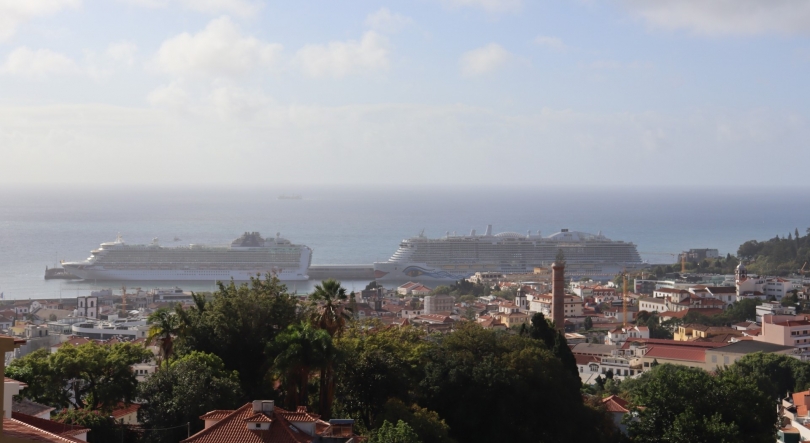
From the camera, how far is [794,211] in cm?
17638

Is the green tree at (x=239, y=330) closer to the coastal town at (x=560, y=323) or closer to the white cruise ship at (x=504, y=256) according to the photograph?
the coastal town at (x=560, y=323)

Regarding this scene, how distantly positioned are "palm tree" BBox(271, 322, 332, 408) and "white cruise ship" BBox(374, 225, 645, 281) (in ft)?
204

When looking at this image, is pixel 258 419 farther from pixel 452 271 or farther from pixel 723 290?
pixel 452 271

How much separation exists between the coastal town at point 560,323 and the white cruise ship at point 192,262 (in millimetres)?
5209

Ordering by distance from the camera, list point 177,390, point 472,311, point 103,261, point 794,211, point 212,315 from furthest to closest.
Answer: point 794,211 → point 103,261 → point 472,311 → point 212,315 → point 177,390

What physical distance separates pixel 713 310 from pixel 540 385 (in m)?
33.6

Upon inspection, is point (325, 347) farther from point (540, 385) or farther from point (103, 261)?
point (103, 261)

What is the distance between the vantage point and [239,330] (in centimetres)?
1523

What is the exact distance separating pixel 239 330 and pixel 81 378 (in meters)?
2.35

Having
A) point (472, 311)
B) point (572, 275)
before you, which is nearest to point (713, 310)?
point (472, 311)

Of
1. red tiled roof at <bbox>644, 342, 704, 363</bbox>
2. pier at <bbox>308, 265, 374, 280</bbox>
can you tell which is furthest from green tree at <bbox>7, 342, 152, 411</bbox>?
pier at <bbox>308, 265, 374, 280</bbox>

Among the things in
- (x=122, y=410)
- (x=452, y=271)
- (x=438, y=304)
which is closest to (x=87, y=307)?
(x=438, y=304)

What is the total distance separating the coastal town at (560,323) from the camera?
47.5 ft

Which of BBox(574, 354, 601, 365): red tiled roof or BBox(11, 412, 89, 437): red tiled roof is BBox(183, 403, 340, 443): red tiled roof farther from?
BBox(574, 354, 601, 365): red tiled roof
